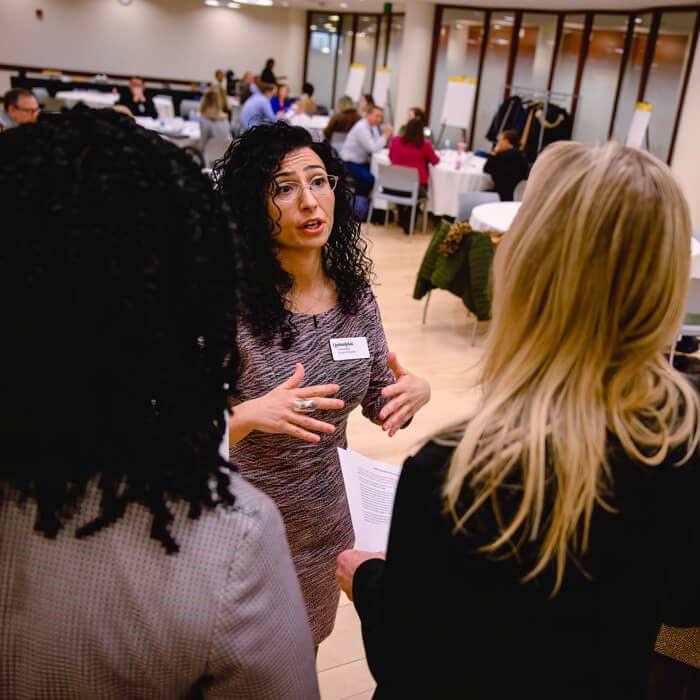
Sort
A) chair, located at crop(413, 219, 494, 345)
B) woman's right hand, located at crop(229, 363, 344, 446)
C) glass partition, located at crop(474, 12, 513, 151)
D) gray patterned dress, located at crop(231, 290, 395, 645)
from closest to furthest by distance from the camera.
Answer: woman's right hand, located at crop(229, 363, 344, 446) < gray patterned dress, located at crop(231, 290, 395, 645) < chair, located at crop(413, 219, 494, 345) < glass partition, located at crop(474, 12, 513, 151)

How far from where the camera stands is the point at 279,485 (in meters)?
1.51

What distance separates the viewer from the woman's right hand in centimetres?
135

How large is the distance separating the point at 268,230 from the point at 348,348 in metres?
0.34

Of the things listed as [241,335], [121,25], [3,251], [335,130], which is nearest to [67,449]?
[3,251]

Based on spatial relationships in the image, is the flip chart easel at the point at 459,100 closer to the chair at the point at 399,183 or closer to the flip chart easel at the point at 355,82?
the chair at the point at 399,183

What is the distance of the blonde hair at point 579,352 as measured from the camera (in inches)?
27.7

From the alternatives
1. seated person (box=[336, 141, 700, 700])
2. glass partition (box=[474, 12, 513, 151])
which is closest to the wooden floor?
seated person (box=[336, 141, 700, 700])

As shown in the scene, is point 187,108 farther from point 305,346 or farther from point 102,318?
point 102,318

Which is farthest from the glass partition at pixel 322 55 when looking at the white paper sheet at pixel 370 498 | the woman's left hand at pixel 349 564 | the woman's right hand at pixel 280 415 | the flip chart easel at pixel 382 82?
the woman's left hand at pixel 349 564

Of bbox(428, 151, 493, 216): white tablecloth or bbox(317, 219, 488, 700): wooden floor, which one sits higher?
bbox(428, 151, 493, 216): white tablecloth

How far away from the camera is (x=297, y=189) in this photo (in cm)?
161

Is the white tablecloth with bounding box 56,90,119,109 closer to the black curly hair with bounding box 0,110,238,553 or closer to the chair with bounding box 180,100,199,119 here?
the chair with bounding box 180,100,199,119

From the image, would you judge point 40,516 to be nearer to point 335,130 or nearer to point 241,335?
point 241,335

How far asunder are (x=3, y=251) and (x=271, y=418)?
0.81 meters
